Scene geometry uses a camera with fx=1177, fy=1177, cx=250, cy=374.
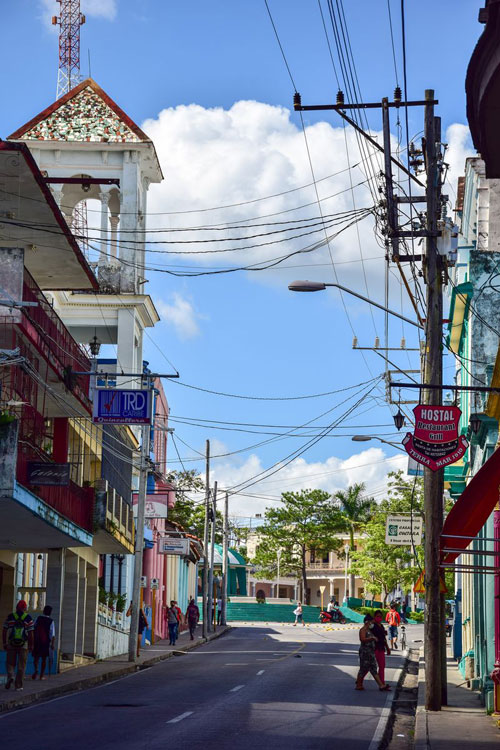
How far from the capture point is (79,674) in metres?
29.4

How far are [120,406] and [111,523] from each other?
9527 millimetres

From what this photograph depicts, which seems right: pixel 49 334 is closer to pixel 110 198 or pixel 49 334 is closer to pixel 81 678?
pixel 81 678

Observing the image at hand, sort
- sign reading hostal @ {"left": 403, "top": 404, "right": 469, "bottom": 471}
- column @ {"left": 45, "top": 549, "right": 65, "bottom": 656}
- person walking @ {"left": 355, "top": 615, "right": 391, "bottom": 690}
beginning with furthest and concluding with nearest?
column @ {"left": 45, "top": 549, "right": 65, "bottom": 656}, person walking @ {"left": 355, "top": 615, "right": 391, "bottom": 690}, sign reading hostal @ {"left": 403, "top": 404, "right": 469, "bottom": 471}

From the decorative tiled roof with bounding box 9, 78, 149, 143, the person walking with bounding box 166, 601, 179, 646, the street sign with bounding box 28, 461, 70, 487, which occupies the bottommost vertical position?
the person walking with bounding box 166, 601, 179, 646

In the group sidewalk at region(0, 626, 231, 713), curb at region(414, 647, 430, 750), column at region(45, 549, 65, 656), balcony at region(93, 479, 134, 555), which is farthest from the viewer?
balcony at region(93, 479, 134, 555)

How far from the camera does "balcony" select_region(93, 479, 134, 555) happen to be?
32969mm

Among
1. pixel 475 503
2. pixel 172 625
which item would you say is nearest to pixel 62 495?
pixel 475 503

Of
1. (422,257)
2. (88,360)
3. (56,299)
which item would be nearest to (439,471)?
(422,257)

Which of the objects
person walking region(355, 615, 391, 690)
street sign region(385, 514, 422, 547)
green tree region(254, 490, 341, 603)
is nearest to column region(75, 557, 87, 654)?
street sign region(385, 514, 422, 547)

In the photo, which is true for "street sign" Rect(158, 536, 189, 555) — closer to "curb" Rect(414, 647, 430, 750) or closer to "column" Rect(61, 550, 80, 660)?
"column" Rect(61, 550, 80, 660)

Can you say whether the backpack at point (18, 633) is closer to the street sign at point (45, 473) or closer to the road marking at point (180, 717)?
the street sign at point (45, 473)

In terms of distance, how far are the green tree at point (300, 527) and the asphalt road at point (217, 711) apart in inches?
2255

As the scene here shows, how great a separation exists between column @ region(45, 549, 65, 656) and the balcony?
1.67 metres

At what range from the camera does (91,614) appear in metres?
37.8
